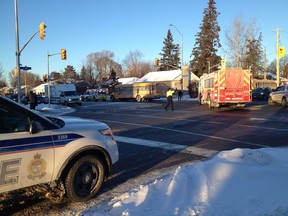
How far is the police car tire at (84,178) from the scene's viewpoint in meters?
4.98

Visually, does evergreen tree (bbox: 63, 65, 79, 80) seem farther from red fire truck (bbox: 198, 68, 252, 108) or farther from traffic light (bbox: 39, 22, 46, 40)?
red fire truck (bbox: 198, 68, 252, 108)

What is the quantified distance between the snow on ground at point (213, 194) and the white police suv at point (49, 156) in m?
0.55

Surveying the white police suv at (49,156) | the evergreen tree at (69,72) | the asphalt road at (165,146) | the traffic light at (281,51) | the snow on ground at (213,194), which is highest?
the evergreen tree at (69,72)

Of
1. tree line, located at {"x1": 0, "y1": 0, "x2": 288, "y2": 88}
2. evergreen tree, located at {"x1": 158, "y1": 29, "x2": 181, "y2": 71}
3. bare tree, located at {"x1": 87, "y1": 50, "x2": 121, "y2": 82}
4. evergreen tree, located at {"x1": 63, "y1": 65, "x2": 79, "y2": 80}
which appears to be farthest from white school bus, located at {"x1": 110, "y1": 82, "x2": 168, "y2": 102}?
evergreen tree, located at {"x1": 63, "y1": 65, "x2": 79, "y2": 80}

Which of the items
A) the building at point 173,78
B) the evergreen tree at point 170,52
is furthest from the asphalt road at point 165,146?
the evergreen tree at point 170,52

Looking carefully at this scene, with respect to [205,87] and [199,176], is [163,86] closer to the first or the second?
[205,87]

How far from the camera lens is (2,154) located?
408 cm

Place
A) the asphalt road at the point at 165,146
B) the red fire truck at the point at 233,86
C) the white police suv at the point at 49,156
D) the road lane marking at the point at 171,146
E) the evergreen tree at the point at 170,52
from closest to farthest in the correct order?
the white police suv at the point at 49,156
the asphalt road at the point at 165,146
the road lane marking at the point at 171,146
the red fire truck at the point at 233,86
the evergreen tree at the point at 170,52

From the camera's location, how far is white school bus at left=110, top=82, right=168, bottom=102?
152 ft

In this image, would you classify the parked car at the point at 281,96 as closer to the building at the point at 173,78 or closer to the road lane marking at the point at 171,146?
the road lane marking at the point at 171,146

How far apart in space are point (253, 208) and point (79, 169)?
8.30ft

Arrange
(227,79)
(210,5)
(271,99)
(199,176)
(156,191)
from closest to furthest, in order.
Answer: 1. (156,191)
2. (199,176)
3. (227,79)
4. (271,99)
5. (210,5)

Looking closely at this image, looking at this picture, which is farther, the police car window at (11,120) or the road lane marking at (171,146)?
the road lane marking at (171,146)

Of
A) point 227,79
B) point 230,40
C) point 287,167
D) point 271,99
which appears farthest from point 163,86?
point 287,167
